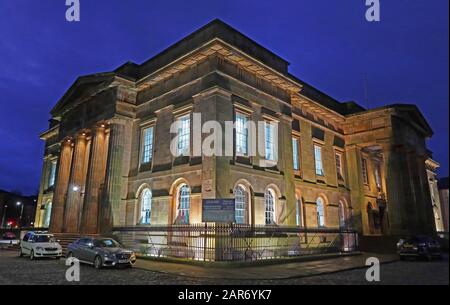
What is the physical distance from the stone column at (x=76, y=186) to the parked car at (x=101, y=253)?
32.8 feet

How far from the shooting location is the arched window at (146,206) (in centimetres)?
2155

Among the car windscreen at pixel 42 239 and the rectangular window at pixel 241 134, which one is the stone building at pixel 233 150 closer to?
the rectangular window at pixel 241 134

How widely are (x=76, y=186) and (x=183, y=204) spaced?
11606 mm

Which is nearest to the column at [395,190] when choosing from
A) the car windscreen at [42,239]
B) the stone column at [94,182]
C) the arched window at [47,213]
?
the stone column at [94,182]

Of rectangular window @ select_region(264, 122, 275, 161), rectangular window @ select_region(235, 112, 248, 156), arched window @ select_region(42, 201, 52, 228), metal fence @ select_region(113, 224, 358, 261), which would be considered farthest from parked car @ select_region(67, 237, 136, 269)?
arched window @ select_region(42, 201, 52, 228)

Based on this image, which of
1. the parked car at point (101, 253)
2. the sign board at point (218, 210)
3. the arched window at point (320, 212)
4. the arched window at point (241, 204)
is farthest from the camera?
the arched window at point (320, 212)

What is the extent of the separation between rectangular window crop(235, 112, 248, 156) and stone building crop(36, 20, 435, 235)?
70 millimetres

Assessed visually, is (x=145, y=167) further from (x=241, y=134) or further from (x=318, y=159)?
(x=318, y=159)

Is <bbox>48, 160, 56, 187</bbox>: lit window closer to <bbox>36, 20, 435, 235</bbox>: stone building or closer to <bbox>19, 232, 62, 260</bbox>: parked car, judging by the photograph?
<bbox>36, 20, 435, 235</bbox>: stone building

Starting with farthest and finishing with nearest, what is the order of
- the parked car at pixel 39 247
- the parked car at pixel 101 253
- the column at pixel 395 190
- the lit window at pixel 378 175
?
the lit window at pixel 378 175 < the column at pixel 395 190 < the parked car at pixel 39 247 < the parked car at pixel 101 253

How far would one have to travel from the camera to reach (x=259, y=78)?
72.1ft

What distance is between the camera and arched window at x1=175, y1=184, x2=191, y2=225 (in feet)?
63.4

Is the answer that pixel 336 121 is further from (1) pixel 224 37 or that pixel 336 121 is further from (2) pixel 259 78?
(1) pixel 224 37
